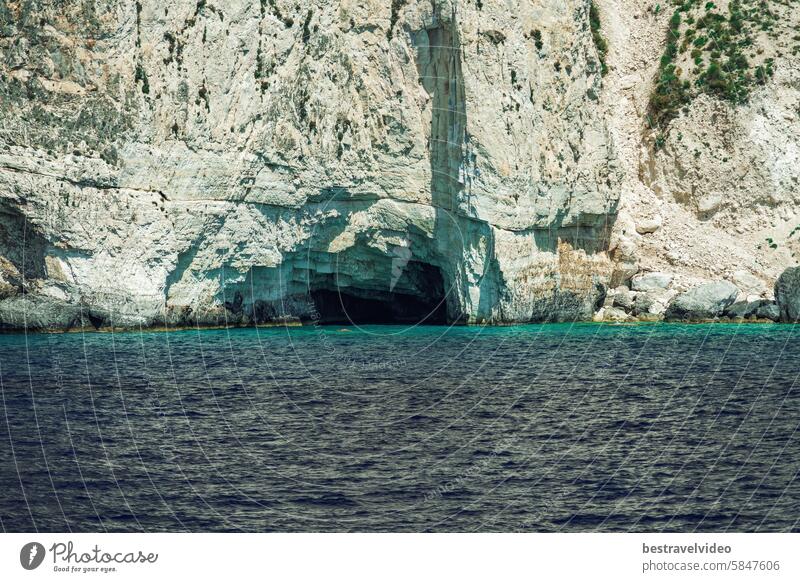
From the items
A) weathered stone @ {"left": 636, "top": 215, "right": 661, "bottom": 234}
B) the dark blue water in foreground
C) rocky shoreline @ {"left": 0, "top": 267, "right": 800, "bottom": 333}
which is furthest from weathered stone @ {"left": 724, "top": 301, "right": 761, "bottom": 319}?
the dark blue water in foreground

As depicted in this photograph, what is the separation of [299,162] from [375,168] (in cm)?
489

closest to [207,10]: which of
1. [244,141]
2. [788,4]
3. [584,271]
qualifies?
[244,141]

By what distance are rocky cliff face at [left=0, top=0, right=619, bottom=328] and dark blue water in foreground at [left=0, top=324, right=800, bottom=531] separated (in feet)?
21.1

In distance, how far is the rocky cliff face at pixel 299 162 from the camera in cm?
5603

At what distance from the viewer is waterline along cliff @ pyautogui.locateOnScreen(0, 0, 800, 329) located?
56.2m

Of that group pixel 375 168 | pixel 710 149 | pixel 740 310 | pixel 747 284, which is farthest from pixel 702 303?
pixel 375 168

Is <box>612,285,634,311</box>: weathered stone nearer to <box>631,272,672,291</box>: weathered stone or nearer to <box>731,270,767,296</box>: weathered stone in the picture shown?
<box>631,272,672,291</box>: weathered stone

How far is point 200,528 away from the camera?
74.8 ft

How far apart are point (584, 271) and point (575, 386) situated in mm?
28200

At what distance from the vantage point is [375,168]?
6419cm

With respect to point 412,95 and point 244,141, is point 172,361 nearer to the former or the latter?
point 244,141

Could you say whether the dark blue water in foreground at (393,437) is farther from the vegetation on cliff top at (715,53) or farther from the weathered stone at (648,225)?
the vegetation on cliff top at (715,53)

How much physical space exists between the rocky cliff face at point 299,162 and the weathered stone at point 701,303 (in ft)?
15.5

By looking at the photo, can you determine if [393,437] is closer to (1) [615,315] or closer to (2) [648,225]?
(1) [615,315]
